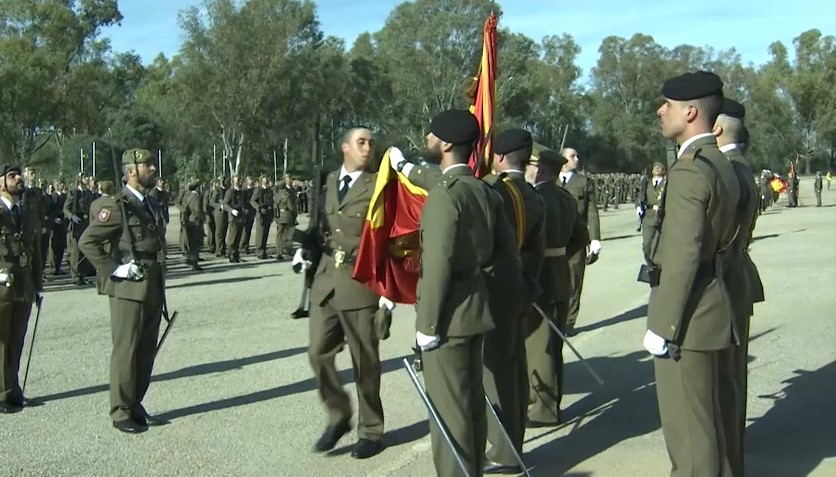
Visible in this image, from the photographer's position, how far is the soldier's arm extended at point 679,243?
3953 mm

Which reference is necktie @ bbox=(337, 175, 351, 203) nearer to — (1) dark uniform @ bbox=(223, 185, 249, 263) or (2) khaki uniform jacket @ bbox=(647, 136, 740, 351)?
(2) khaki uniform jacket @ bbox=(647, 136, 740, 351)

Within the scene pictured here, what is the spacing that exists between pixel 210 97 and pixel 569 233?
4483 cm

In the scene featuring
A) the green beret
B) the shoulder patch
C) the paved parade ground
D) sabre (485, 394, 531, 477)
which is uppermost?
the green beret

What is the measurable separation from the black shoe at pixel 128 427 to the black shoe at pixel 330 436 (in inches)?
53.1

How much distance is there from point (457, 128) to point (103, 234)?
312 cm

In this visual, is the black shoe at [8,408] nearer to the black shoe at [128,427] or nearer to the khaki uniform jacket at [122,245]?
the black shoe at [128,427]

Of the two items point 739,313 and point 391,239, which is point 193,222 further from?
point 739,313

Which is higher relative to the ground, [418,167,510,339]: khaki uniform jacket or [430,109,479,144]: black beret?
[430,109,479,144]: black beret

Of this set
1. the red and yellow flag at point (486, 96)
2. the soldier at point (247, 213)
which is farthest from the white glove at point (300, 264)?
the soldier at point (247, 213)

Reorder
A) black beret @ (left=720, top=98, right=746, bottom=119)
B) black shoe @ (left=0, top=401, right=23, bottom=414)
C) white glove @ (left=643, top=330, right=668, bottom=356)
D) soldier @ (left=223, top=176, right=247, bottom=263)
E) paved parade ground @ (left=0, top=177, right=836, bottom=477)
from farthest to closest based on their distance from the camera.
Result: 1. soldier @ (left=223, top=176, right=247, bottom=263)
2. black shoe @ (left=0, top=401, right=23, bottom=414)
3. paved parade ground @ (left=0, top=177, right=836, bottom=477)
4. black beret @ (left=720, top=98, right=746, bottom=119)
5. white glove @ (left=643, top=330, right=668, bottom=356)

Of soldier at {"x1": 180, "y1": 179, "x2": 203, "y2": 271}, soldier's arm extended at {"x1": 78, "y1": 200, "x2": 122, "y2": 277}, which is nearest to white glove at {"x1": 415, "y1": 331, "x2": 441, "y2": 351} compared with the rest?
soldier's arm extended at {"x1": 78, "y1": 200, "x2": 122, "y2": 277}

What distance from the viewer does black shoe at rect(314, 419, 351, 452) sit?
227 inches

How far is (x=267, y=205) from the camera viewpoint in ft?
71.4

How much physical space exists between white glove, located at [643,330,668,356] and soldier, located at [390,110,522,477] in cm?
77
